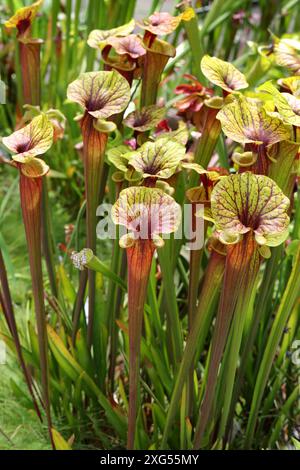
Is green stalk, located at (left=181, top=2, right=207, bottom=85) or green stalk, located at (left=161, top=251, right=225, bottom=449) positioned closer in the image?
green stalk, located at (left=161, top=251, right=225, bottom=449)

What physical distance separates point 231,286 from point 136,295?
0.12 meters

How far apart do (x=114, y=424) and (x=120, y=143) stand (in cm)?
45

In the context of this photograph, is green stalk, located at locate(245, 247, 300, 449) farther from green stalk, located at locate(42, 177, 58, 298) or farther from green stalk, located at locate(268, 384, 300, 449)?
green stalk, located at locate(42, 177, 58, 298)

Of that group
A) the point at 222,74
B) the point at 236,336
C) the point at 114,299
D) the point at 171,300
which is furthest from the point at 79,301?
the point at 222,74

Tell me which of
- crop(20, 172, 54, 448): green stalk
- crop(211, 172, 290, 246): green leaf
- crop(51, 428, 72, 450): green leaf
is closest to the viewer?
crop(211, 172, 290, 246): green leaf

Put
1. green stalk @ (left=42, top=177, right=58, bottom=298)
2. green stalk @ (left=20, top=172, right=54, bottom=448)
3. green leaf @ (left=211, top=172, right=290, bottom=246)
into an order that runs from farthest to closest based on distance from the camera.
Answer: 1. green stalk @ (left=42, top=177, right=58, bottom=298)
2. green stalk @ (left=20, top=172, right=54, bottom=448)
3. green leaf @ (left=211, top=172, right=290, bottom=246)

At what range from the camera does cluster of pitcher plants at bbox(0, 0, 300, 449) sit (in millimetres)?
729

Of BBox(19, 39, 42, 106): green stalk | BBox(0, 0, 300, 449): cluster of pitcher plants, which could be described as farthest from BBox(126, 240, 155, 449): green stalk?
BBox(19, 39, 42, 106): green stalk

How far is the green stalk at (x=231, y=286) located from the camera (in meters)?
0.71

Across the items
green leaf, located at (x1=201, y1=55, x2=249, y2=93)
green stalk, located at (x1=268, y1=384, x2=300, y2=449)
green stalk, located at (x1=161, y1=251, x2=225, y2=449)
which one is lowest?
green stalk, located at (x1=268, y1=384, x2=300, y2=449)

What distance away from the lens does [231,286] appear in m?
0.75

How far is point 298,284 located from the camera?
0.83 metres

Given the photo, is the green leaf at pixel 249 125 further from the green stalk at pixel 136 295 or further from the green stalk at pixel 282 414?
the green stalk at pixel 282 414
